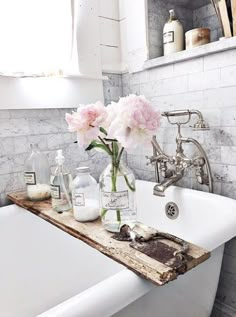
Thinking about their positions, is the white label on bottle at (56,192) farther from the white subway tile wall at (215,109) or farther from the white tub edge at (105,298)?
the white subway tile wall at (215,109)

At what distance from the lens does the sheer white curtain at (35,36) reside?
1.17m

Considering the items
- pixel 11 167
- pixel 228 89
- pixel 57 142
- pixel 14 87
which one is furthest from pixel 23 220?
pixel 228 89

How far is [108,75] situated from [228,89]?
707 mm

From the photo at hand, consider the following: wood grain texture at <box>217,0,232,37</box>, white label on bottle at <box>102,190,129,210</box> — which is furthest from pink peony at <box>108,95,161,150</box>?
wood grain texture at <box>217,0,232,37</box>

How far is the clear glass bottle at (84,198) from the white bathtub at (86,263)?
99mm

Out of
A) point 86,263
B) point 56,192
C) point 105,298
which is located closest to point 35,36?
point 56,192

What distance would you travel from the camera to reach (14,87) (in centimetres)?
121

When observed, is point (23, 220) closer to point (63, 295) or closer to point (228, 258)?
point (63, 295)

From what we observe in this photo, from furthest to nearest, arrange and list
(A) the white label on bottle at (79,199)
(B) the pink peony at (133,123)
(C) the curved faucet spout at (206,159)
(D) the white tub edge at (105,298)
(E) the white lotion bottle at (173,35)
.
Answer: (E) the white lotion bottle at (173,35)
(C) the curved faucet spout at (206,159)
(A) the white label on bottle at (79,199)
(B) the pink peony at (133,123)
(D) the white tub edge at (105,298)

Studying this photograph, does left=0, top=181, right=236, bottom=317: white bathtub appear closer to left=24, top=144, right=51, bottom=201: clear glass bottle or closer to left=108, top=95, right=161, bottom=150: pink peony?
left=24, top=144, right=51, bottom=201: clear glass bottle

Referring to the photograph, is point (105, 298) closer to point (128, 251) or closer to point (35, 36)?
point (128, 251)

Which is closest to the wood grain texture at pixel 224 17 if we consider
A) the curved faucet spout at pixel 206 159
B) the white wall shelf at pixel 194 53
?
the white wall shelf at pixel 194 53

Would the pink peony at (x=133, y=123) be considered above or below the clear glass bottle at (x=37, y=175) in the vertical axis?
above

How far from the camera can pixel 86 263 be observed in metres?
0.93
